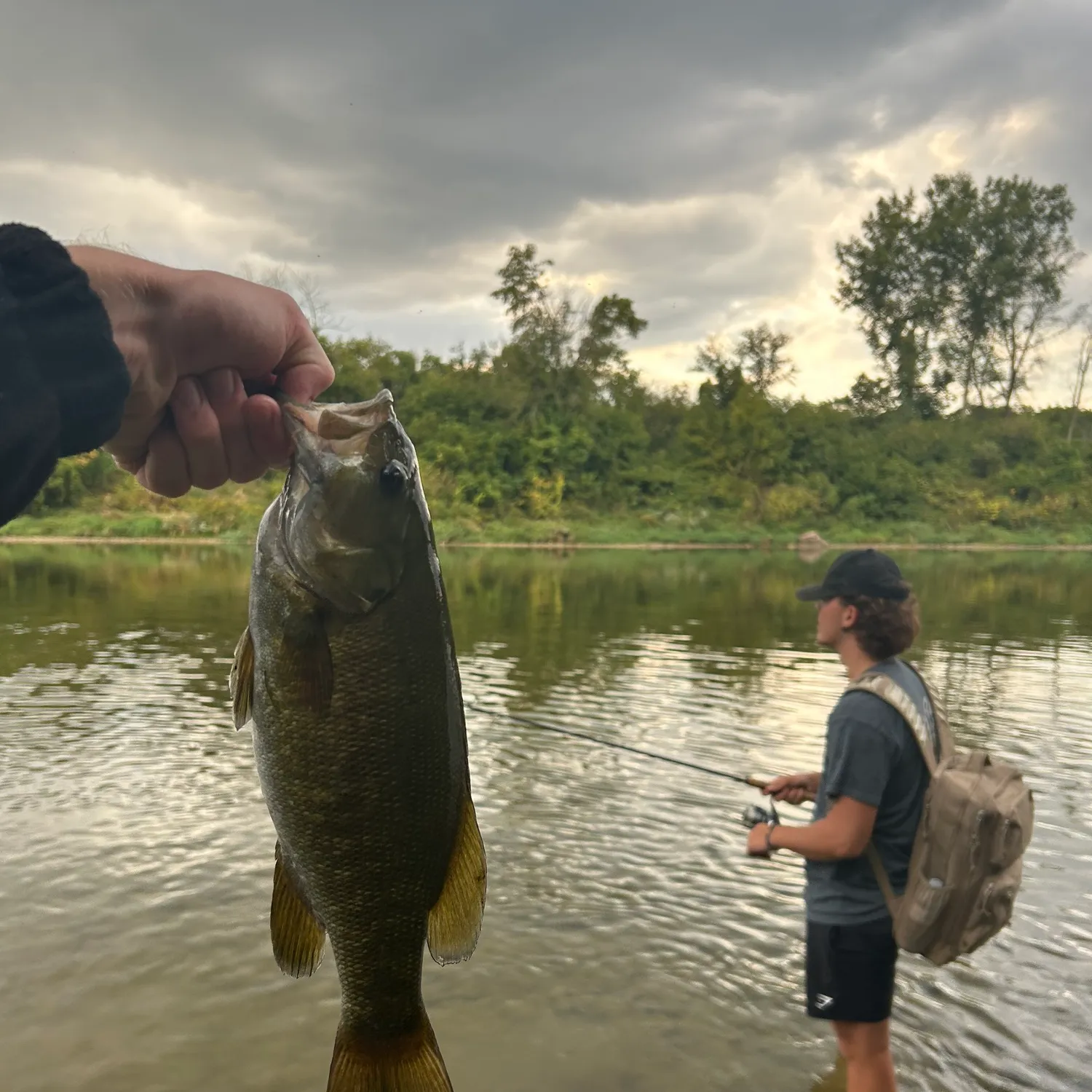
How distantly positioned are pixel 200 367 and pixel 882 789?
10.4ft

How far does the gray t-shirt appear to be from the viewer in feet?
13.4

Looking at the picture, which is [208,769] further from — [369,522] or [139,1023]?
[369,522]

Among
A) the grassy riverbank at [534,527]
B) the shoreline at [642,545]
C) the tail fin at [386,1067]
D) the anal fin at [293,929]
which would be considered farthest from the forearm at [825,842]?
the shoreline at [642,545]

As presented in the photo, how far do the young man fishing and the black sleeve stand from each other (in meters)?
3.28

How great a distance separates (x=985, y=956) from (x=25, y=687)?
468 inches

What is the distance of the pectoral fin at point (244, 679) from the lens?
1938 millimetres

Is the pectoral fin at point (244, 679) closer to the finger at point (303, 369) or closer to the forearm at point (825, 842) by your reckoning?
the finger at point (303, 369)

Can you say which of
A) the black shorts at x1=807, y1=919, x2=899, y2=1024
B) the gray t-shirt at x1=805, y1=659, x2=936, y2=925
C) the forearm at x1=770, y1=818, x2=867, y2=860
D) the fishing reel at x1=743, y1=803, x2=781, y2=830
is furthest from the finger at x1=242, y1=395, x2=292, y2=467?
the fishing reel at x1=743, y1=803, x2=781, y2=830

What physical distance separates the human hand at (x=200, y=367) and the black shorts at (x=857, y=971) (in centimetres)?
326

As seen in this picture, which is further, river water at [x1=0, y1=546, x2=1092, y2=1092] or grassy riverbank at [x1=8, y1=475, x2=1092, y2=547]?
grassy riverbank at [x1=8, y1=475, x2=1092, y2=547]

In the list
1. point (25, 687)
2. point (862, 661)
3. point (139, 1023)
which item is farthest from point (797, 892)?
point (25, 687)

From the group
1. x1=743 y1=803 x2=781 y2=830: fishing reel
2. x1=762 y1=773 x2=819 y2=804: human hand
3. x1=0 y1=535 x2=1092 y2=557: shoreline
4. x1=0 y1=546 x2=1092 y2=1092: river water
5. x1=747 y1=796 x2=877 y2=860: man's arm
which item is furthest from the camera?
x1=0 y1=535 x2=1092 y2=557: shoreline

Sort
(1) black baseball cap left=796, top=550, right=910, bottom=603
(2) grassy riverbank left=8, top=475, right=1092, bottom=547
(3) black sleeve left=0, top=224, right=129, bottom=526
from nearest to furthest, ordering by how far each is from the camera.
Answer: (3) black sleeve left=0, top=224, right=129, bottom=526 < (1) black baseball cap left=796, top=550, right=910, bottom=603 < (2) grassy riverbank left=8, top=475, right=1092, bottom=547

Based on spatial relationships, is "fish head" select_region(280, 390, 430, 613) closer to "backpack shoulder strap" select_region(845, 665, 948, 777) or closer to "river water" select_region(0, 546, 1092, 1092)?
"backpack shoulder strap" select_region(845, 665, 948, 777)
